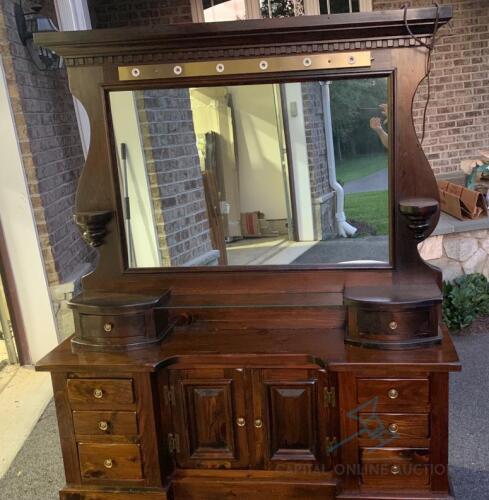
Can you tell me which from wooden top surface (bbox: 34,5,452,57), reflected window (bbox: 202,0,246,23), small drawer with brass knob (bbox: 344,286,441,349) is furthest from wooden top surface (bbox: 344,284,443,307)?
reflected window (bbox: 202,0,246,23)

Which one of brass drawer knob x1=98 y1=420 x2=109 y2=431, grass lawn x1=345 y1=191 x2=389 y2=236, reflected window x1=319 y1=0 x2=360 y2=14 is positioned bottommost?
brass drawer knob x1=98 y1=420 x2=109 y2=431

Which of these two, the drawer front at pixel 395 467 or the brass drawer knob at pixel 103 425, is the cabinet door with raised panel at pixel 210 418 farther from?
the drawer front at pixel 395 467

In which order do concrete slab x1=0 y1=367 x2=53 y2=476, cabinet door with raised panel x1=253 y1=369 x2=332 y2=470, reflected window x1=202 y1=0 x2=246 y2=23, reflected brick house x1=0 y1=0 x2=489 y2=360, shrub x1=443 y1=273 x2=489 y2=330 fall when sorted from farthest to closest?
reflected window x1=202 y1=0 x2=246 y2=23 → shrub x1=443 y1=273 x2=489 y2=330 → reflected brick house x1=0 y1=0 x2=489 y2=360 → concrete slab x1=0 y1=367 x2=53 y2=476 → cabinet door with raised panel x1=253 y1=369 x2=332 y2=470

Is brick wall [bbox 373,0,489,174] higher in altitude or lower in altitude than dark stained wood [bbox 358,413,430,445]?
higher

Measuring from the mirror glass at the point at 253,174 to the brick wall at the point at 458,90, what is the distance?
11.4 ft

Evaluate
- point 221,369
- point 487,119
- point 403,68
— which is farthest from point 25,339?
point 487,119

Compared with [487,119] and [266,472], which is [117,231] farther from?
[487,119]

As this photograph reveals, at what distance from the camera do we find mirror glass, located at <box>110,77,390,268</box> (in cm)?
191

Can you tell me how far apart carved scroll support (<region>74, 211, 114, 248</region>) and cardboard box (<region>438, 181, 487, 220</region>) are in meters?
2.71

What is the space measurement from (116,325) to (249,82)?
3.09ft

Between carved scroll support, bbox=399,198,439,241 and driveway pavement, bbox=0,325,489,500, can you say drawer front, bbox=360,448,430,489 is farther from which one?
carved scroll support, bbox=399,198,439,241

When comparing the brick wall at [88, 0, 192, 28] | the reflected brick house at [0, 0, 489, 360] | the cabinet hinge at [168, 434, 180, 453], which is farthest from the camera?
the brick wall at [88, 0, 192, 28]

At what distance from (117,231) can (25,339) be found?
1.66 meters

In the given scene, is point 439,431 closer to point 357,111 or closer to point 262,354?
point 262,354
